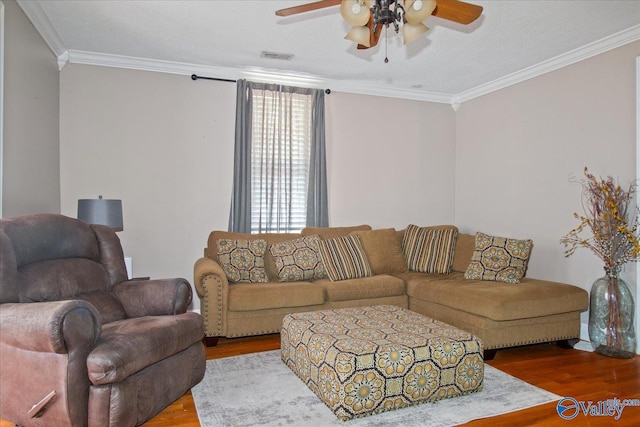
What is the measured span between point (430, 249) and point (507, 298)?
56.4 inches

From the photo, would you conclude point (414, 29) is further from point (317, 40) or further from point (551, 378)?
point (551, 378)

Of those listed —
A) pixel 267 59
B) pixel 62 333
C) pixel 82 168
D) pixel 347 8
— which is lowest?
pixel 62 333

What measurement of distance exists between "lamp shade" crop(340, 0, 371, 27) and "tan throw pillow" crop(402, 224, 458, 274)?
302 centimetres

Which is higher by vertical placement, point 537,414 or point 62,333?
point 62,333

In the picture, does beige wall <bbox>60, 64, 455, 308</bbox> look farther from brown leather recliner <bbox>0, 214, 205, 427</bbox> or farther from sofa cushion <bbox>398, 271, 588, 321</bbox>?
sofa cushion <bbox>398, 271, 588, 321</bbox>

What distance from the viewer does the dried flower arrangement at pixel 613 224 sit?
3463 millimetres

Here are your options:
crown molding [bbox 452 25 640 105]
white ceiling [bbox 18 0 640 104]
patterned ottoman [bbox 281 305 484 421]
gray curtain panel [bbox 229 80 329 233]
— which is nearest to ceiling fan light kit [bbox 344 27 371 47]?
white ceiling [bbox 18 0 640 104]

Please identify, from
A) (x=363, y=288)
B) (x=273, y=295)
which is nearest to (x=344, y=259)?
(x=363, y=288)

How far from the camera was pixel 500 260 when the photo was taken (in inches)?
161

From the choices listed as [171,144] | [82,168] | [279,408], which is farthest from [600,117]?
[82,168]

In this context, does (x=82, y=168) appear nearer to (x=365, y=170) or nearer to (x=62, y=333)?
(x=62, y=333)

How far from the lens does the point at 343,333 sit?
2748 mm

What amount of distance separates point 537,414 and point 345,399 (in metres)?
1.12
